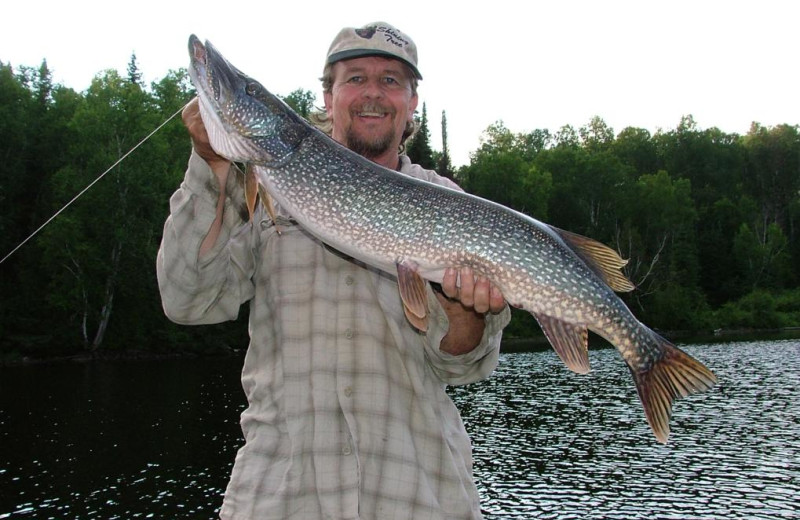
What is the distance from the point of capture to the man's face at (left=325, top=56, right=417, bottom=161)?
3.14 metres

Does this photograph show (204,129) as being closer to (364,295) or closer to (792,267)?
(364,295)

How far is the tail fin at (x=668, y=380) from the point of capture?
2.95 metres

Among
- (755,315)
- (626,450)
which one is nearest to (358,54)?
(626,450)

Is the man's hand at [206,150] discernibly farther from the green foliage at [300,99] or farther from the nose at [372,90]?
the green foliage at [300,99]

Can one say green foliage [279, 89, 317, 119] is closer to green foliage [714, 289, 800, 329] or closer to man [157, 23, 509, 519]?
green foliage [714, 289, 800, 329]

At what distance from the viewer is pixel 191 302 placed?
8.80 feet

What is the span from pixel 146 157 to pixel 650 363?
109 feet

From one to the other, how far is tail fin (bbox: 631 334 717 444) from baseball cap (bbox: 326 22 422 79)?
5.76ft

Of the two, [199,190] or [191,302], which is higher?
[199,190]

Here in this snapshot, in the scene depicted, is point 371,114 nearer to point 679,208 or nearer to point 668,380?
point 668,380

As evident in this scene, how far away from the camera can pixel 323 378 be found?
2.59m

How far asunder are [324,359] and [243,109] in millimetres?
1245

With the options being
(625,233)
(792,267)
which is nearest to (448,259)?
(625,233)

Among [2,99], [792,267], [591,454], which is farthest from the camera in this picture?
[792,267]
